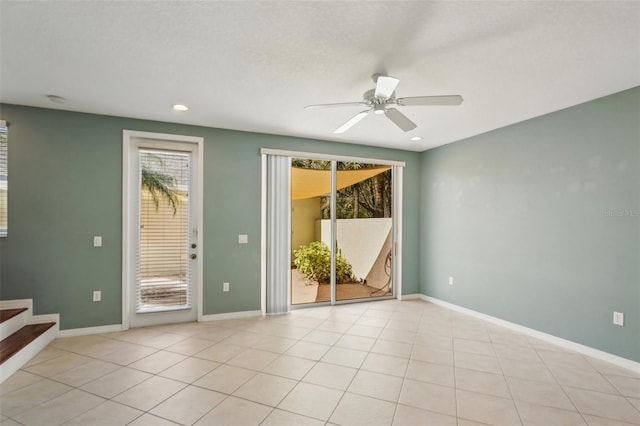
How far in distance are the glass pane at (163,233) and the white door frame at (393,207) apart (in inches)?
38.8

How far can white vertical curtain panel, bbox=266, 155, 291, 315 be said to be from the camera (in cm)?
452

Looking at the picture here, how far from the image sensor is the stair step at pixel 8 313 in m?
3.06

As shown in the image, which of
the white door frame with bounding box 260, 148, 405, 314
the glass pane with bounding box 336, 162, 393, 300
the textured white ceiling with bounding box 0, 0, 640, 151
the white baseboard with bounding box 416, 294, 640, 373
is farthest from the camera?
the glass pane with bounding box 336, 162, 393, 300

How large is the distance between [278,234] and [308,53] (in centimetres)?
273

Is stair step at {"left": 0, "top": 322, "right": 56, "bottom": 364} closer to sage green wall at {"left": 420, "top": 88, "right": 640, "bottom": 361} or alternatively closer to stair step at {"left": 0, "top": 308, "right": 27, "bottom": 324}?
stair step at {"left": 0, "top": 308, "right": 27, "bottom": 324}

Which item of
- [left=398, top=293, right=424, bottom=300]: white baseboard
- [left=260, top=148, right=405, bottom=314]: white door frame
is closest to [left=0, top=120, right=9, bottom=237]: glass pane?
[left=260, top=148, right=405, bottom=314]: white door frame

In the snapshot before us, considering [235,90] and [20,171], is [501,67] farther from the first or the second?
[20,171]

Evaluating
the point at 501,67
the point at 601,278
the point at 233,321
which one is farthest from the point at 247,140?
the point at 601,278

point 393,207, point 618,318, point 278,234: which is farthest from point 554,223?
point 278,234

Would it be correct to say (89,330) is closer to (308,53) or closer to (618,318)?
(308,53)

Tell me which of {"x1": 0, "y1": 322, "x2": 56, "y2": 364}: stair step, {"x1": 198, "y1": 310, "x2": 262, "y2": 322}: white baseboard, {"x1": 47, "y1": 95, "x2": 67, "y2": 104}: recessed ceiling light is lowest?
{"x1": 198, "y1": 310, "x2": 262, "y2": 322}: white baseboard

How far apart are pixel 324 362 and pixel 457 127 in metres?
3.29

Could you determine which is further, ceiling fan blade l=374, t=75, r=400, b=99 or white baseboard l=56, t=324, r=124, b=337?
white baseboard l=56, t=324, r=124, b=337

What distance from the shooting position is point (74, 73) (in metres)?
2.68
